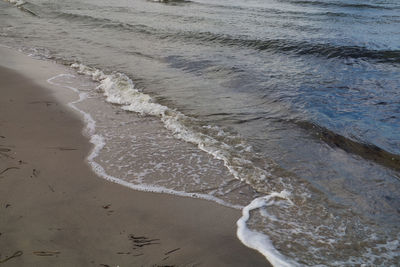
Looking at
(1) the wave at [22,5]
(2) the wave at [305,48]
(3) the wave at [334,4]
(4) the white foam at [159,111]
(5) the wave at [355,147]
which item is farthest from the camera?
(3) the wave at [334,4]

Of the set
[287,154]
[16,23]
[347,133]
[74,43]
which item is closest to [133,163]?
[287,154]

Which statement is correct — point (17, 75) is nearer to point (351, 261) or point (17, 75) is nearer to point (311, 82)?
point (311, 82)

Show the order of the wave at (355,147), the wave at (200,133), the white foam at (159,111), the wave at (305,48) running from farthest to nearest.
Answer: the wave at (305,48)
the wave at (355,147)
the white foam at (159,111)
the wave at (200,133)

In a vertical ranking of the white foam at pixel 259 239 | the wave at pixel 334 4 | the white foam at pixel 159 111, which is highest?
the wave at pixel 334 4

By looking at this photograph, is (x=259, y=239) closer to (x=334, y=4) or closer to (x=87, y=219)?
(x=87, y=219)

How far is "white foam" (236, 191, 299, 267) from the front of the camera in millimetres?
2775

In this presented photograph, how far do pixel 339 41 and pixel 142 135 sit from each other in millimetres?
9297

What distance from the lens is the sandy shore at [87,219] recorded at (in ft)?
8.64

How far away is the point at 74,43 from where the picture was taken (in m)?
11.5

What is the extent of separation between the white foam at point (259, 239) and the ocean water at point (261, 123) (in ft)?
0.04

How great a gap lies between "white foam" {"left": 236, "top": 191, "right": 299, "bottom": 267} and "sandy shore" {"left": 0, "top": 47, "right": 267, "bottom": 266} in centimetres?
7

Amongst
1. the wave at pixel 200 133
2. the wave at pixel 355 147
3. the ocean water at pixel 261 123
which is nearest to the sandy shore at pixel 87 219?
the ocean water at pixel 261 123

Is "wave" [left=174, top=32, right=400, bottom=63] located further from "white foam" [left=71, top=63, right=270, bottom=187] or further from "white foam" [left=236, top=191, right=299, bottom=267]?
"white foam" [left=236, top=191, right=299, bottom=267]

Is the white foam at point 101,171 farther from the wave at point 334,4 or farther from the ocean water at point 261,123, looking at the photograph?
A: the wave at point 334,4
